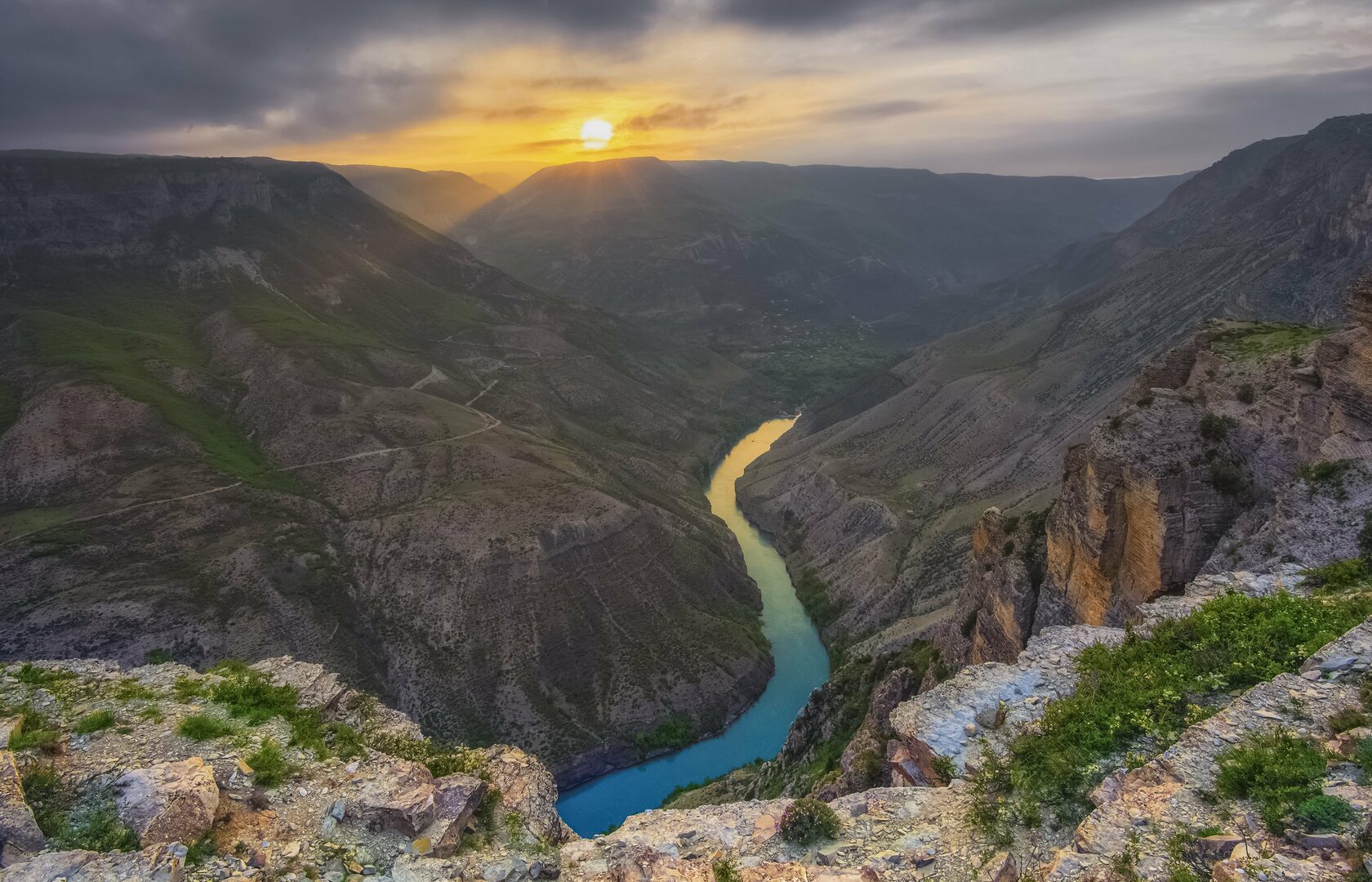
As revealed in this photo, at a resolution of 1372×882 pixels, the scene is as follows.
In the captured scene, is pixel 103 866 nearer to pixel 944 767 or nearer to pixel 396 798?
pixel 396 798

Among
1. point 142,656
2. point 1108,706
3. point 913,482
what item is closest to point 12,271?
point 142,656

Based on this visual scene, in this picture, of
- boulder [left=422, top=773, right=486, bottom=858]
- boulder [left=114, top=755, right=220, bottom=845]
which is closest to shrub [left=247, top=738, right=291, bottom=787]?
boulder [left=114, top=755, right=220, bottom=845]

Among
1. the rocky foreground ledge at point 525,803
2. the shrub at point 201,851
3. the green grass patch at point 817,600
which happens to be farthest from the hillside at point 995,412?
the shrub at point 201,851

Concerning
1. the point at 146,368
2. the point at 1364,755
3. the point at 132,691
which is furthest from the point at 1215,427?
the point at 146,368

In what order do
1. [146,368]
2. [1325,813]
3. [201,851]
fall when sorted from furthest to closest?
[146,368]
[201,851]
[1325,813]

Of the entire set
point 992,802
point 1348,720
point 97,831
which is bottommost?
point 992,802

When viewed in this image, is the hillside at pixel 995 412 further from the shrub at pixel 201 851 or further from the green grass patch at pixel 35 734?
the green grass patch at pixel 35 734
